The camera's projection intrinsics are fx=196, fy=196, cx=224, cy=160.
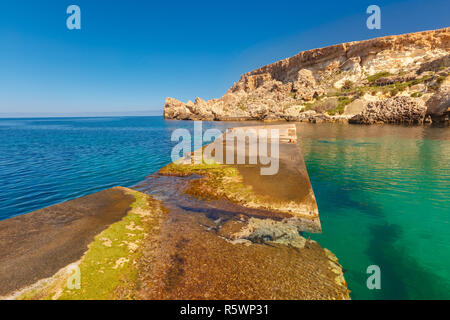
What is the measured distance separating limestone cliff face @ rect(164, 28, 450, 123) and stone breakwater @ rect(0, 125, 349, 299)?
138 ft

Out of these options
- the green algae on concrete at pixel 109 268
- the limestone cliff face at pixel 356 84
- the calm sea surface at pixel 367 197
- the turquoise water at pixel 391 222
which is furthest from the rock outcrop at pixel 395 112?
the green algae on concrete at pixel 109 268

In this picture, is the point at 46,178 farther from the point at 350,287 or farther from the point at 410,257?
the point at 410,257

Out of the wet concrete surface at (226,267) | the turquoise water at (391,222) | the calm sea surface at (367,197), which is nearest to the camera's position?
the wet concrete surface at (226,267)

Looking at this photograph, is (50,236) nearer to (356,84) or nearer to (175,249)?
(175,249)

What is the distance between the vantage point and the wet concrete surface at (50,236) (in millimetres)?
3264

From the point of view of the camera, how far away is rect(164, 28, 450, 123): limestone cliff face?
42.5 m

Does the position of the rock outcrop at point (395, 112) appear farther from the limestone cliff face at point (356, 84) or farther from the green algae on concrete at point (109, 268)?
the green algae on concrete at point (109, 268)

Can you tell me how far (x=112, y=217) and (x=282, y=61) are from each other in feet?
418

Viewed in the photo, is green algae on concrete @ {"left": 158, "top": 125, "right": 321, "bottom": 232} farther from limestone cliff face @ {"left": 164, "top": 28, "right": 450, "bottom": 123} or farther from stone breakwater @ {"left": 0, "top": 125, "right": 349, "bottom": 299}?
limestone cliff face @ {"left": 164, "top": 28, "right": 450, "bottom": 123}

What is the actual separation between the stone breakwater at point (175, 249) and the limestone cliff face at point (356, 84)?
42138mm

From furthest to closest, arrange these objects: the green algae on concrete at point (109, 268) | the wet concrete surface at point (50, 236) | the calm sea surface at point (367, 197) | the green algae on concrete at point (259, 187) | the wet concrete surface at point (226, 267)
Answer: the green algae on concrete at point (259, 187) < the calm sea surface at point (367, 197) < the wet concrete surface at point (50, 236) < the wet concrete surface at point (226, 267) < the green algae on concrete at point (109, 268)

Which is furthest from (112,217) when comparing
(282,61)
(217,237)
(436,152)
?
(282,61)

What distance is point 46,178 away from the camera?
11.3 m

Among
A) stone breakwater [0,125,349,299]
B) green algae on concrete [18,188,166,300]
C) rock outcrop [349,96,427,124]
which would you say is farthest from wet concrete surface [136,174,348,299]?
rock outcrop [349,96,427,124]
